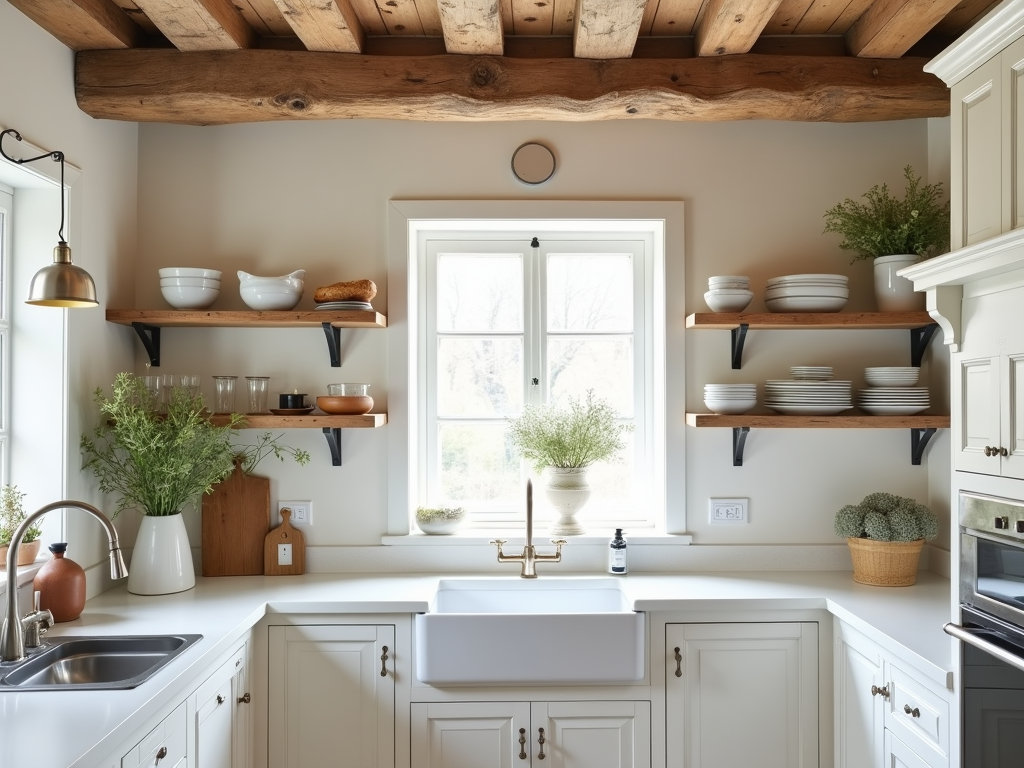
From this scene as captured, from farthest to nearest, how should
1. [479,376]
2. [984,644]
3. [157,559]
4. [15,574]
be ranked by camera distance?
1. [479,376]
2. [157,559]
3. [15,574]
4. [984,644]

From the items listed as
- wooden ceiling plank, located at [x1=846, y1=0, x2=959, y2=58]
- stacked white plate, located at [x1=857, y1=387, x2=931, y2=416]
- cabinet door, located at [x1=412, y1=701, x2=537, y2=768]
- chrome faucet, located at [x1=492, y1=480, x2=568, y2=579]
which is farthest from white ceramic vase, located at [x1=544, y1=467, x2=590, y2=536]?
wooden ceiling plank, located at [x1=846, y1=0, x2=959, y2=58]

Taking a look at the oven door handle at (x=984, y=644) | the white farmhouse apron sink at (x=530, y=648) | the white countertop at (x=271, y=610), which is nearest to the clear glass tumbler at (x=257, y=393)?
the white countertop at (x=271, y=610)

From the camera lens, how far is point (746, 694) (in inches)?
92.2

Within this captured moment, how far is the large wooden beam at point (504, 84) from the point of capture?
2418 mm

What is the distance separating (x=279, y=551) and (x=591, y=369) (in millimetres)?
1333

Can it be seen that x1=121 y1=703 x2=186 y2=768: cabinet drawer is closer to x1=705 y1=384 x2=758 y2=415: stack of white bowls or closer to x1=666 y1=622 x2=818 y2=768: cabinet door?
x1=666 y1=622 x2=818 y2=768: cabinet door

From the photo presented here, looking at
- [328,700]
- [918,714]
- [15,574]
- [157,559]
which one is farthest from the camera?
[157,559]

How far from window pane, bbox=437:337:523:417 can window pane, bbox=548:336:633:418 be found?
14 cm

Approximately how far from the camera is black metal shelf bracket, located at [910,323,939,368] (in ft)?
8.71

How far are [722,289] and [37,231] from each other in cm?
216

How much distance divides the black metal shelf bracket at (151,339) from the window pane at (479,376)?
1015 millimetres

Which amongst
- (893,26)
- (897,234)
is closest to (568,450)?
(897,234)

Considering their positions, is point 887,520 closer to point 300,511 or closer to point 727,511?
point 727,511

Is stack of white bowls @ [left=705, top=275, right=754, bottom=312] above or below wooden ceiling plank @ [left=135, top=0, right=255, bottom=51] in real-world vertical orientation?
below
